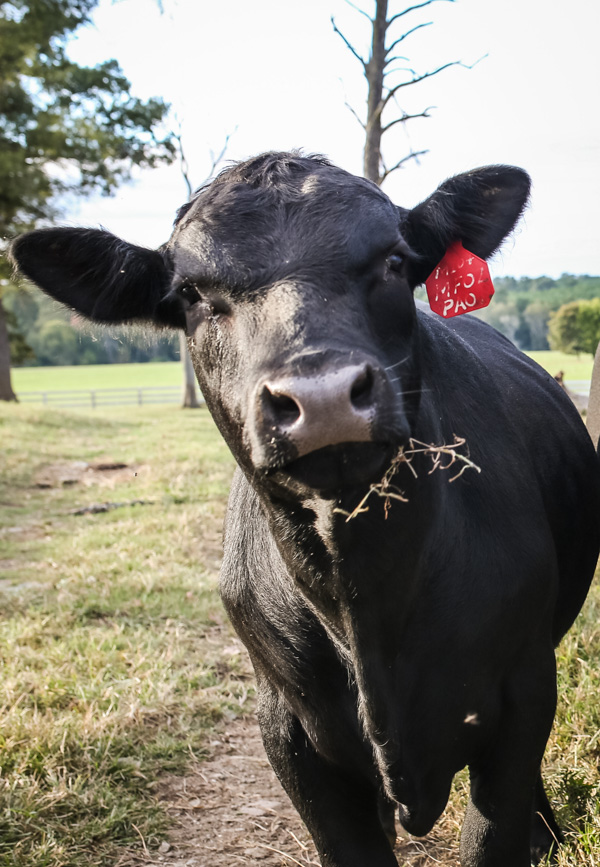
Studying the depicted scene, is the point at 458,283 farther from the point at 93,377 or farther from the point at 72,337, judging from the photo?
the point at 93,377

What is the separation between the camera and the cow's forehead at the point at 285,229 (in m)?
2.10

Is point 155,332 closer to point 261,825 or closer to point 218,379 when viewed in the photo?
point 218,379

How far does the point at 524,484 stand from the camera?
2832 millimetres

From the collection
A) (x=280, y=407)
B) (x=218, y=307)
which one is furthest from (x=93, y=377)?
(x=280, y=407)

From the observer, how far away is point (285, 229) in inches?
85.0

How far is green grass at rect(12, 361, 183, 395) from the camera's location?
6569cm

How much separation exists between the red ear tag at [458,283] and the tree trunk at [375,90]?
4333 mm

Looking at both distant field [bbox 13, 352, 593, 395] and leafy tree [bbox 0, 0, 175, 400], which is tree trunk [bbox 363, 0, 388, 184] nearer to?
leafy tree [bbox 0, 0, 175, 400]

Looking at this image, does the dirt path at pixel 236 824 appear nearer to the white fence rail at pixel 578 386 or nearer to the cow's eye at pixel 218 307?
the cow's eye at pixel 218 307

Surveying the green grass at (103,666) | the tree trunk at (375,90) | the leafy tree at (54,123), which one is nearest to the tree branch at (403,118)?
the tree trunk at (375,90)

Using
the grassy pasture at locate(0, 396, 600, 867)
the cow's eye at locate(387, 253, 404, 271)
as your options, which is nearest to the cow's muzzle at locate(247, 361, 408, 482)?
the cow's eye at locate(387, 253, 404, 271)

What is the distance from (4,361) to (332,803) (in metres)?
25.9

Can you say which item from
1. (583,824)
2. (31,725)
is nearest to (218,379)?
(583,824)

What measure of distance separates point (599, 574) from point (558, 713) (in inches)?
80.4
